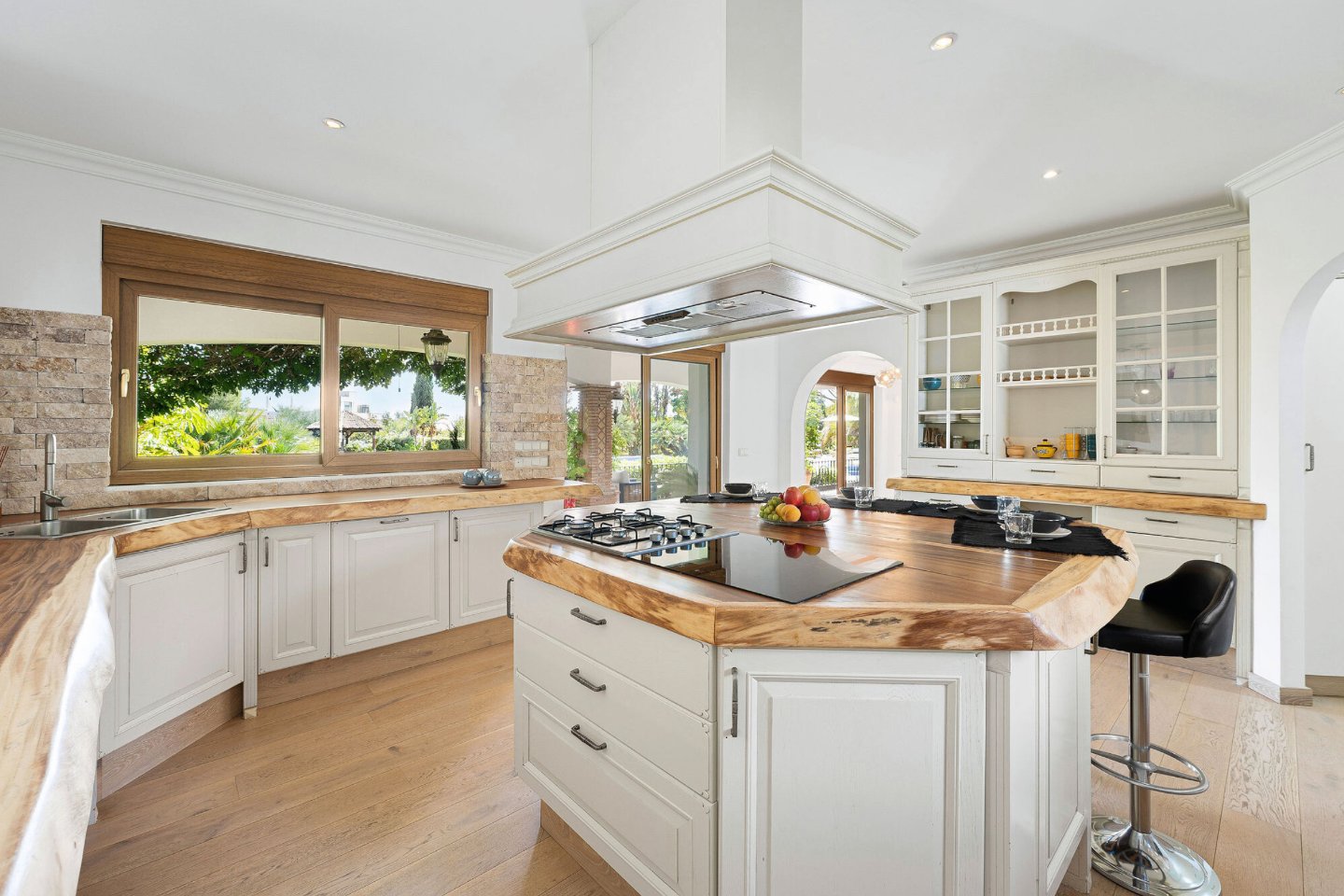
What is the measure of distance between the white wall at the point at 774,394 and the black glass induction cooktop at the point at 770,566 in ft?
11.8

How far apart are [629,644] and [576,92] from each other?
2.04 metres

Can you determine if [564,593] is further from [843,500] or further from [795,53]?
[795,53]

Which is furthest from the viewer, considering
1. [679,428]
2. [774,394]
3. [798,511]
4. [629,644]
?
[774,394]

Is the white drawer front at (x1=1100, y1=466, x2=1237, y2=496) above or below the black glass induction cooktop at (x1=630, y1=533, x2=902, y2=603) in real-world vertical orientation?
above

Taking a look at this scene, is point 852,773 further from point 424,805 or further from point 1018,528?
point 424,805

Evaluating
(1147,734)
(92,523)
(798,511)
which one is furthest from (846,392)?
(92,523)

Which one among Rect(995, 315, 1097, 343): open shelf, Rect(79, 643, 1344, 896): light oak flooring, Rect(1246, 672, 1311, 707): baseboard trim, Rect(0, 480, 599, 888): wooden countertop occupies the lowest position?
Rect(79, 643, 1344, 896): light oak flooring

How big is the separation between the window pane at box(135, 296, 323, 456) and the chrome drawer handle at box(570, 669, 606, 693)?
8.62 feet

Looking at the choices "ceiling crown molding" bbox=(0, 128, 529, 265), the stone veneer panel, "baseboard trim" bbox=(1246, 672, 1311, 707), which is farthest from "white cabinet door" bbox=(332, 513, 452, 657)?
"baseboard trim" bbox=(1246, 672, 1311, 707)

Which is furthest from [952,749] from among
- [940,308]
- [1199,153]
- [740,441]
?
[740,441]

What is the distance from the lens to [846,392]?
7.79m

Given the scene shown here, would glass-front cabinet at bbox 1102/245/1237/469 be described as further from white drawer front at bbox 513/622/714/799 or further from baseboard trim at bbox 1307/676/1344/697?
white drawer front at bbox 513/622/714/799

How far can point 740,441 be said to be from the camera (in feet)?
17.8

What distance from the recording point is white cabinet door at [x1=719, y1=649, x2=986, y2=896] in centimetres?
116
